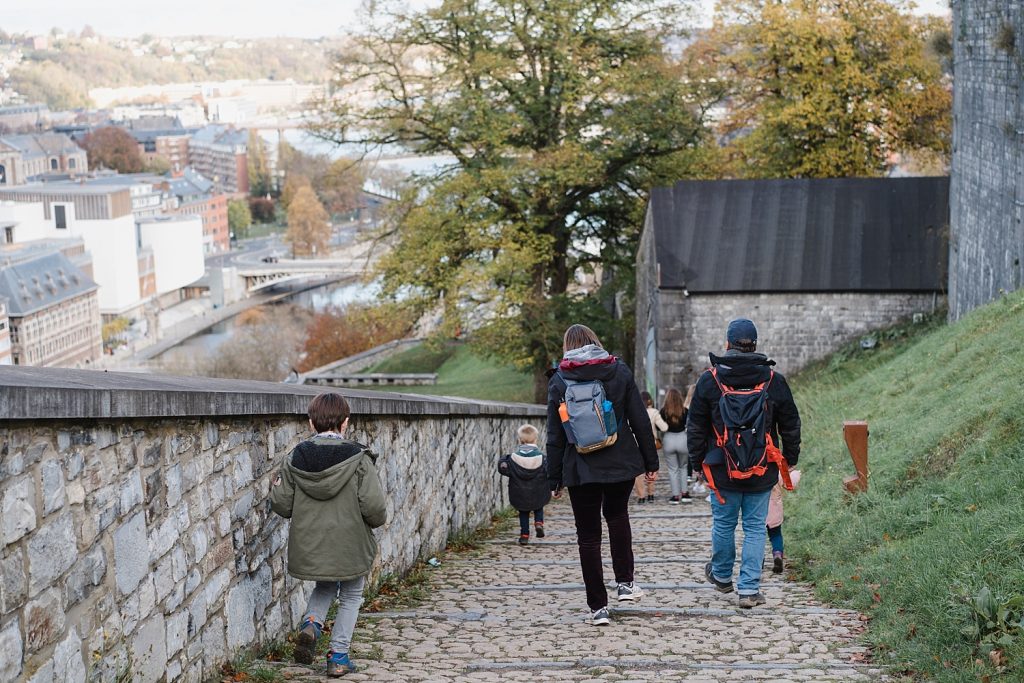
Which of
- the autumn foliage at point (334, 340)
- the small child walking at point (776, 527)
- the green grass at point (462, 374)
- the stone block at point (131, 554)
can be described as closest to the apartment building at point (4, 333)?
the autumn foliage at point (334, 340)

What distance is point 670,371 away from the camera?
885 inches

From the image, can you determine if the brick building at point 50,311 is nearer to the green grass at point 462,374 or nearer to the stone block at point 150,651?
the green grass at point 462,374

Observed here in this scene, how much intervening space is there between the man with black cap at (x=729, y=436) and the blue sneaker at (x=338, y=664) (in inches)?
87.4

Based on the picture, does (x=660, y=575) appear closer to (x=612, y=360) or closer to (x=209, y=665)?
Result: (x=612, y=360)

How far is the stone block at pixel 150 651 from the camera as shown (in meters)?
4.40

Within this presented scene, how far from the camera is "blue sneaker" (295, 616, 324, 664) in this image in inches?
215

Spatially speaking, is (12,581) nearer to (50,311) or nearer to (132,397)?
(132,397)

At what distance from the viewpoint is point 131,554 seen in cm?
439

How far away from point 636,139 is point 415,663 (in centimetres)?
2465

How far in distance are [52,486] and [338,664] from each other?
1911mm

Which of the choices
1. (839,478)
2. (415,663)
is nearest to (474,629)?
(415,663)

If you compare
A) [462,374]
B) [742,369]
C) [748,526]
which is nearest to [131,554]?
[742,369]

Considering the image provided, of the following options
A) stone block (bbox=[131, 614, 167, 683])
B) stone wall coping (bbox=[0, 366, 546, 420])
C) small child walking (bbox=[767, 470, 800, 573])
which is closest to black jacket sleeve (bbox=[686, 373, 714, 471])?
small child walking (bbox=[767, 470, 800, 573])

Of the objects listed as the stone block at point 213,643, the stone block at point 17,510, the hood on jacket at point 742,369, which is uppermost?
the stone block at point 17,510
